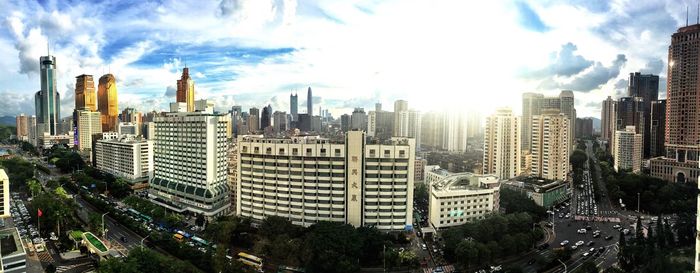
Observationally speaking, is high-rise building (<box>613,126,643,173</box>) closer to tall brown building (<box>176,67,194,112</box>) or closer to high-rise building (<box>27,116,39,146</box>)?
tall brown building (<box>176,67,194,112</box>)

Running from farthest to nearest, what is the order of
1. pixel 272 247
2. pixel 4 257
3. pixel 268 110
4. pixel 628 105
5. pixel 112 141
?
pixel 268 110 → pixel 628 105 → pixel 112 141 → pixel 272 247 → pixel 4 257

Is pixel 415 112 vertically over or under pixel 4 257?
over

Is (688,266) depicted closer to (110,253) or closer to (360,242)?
(360,242)

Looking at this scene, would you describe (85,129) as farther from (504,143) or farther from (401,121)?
(504,143)

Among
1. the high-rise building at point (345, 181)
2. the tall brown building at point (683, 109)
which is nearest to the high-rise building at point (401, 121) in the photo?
the tall brown building at point (683, 109)

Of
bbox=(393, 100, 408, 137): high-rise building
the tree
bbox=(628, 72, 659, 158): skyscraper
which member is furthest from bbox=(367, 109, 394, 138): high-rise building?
the tree

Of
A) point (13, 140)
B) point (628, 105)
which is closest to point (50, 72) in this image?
point (13, 140)
